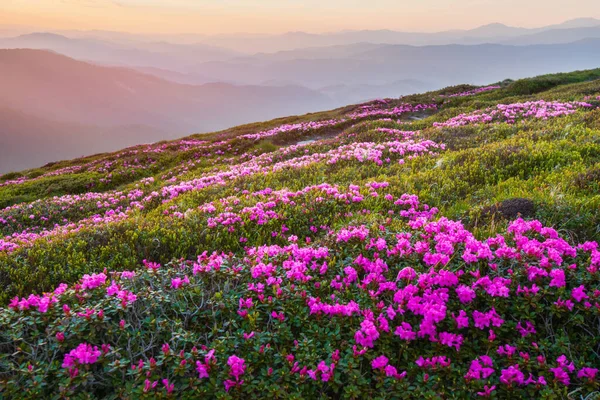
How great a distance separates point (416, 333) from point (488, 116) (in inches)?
713

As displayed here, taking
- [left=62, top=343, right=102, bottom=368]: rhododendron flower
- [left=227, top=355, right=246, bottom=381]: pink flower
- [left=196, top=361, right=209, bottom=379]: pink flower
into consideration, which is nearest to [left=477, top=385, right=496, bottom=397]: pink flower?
[left=227, top=355, right=246, bottom=381]: pink flower

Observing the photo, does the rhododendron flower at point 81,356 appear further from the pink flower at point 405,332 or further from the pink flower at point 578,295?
the pink flower at point 578,295

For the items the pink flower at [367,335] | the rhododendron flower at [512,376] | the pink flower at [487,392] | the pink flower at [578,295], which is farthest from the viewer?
the pink flower at [578,295]

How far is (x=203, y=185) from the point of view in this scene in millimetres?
13156

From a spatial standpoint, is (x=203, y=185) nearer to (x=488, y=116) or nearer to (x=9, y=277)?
(x=9, y=277)

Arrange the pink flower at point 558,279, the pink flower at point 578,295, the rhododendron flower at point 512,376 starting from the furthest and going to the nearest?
the pink flower at point 558,279
the pink flower at point 578,295
the rhododendron flower at point 512,376

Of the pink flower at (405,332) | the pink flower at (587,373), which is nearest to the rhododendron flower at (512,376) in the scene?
the pink flower at (587,373)

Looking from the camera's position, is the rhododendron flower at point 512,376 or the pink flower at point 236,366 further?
the pink flower at point 236,366

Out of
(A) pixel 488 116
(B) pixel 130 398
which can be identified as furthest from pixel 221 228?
(A) pixel 488 116

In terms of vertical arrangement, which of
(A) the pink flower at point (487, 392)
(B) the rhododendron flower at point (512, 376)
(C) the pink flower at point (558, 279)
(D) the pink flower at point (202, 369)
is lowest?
(A) the pink flower at point (487, 392)

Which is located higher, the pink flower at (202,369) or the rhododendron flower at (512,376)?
the pink flower at (202,369)

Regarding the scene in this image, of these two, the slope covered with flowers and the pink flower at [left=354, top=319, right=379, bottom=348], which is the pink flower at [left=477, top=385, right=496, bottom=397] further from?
the pink flower at [left=354, top=319, right=379, bottom=348]

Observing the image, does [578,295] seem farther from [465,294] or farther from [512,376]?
[512,376]

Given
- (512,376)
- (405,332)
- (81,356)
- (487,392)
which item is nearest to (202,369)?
(81,356)
